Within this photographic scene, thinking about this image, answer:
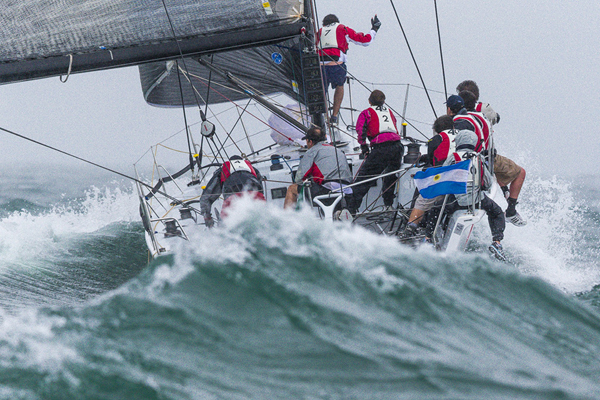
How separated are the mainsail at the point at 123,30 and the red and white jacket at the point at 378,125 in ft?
3.15

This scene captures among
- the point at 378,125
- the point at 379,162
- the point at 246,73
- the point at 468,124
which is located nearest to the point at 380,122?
the point at 378,125

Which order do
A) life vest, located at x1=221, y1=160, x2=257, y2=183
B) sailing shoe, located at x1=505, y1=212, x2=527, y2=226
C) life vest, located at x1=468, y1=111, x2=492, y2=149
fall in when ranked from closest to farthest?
life vest, located at x1=221, y1=160, x2=257, y2=183, life vest, located at x1=468, y1=111, x2=492, y2=149, sailing shoe, located at x1=505, y1=212, x2=527, y2=226

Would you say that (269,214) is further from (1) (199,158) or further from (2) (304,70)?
(1) (199,158)

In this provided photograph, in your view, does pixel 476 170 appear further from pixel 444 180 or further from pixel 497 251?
pixel 497 251

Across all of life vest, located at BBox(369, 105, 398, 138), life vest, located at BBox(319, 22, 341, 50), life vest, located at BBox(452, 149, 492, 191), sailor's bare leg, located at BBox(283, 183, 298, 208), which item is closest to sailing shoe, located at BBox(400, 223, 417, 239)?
life vest, located at BBox(452, 149, 492, 191)

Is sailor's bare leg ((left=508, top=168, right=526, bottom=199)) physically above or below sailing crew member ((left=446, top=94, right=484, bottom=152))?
below

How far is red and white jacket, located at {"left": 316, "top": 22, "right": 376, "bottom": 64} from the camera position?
18.2 feet

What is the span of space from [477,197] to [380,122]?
109 cm

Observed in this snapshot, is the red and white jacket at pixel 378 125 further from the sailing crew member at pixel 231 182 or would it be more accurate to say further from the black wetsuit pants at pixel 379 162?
the sailing crew member at pixel 231 182

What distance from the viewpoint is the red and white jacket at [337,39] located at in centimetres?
554

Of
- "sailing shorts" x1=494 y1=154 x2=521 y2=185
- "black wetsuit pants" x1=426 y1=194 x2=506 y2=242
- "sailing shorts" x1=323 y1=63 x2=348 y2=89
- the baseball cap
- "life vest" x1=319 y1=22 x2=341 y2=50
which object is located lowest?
"black wetsuit pants" x1=426 y1=194 x2=506 y2=242

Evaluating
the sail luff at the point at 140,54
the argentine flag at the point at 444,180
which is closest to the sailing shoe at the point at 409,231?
the argentine flag at the point at 444,180

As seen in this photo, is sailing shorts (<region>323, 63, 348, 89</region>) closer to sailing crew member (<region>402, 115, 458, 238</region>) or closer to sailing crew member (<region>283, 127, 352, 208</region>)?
sailing crew member (<region>283, 127, 352, 208</region>)

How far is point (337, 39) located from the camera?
5.55 m
